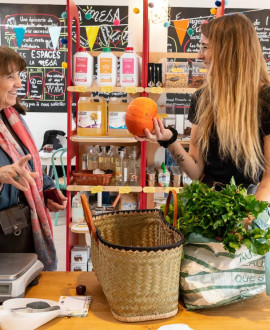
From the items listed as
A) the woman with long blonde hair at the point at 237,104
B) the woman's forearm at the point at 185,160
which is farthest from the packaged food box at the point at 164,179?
the woman with long blonde hair at the point at 237,104

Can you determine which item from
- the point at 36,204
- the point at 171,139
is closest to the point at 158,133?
the point at 171,139

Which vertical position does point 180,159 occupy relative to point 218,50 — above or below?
below

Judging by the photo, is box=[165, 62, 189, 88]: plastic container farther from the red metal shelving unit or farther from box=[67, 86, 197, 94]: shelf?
the red metal shelving unit

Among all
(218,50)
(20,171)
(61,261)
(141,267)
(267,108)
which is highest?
(218,50)

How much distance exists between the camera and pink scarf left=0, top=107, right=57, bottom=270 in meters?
2.36

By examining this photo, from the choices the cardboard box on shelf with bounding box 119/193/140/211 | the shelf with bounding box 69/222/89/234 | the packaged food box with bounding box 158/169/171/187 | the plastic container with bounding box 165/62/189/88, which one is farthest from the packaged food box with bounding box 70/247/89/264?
the plastic container with bounding box 165/62/189/88

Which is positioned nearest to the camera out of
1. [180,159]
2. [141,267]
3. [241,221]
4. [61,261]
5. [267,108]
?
[141,267]

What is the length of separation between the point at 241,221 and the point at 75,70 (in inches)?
108

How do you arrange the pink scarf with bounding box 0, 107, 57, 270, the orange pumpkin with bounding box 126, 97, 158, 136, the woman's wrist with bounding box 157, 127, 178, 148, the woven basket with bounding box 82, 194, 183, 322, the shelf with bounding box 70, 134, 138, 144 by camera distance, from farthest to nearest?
the shelf with bounding box 70, 134, 138, 144
the pink scarf with bounding box 0, 107, 57, 270
the woman's wrist with bounding box 157, 127, 178, 148
the orange pumpkin with bounding box 126, 97, 158, 136
the woven basket with bounding box 82, 194, 183, 322

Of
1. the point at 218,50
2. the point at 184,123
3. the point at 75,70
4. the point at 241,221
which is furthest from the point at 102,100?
the point at 241,221

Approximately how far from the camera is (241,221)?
146cm

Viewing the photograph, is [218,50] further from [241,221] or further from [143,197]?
[143,197]

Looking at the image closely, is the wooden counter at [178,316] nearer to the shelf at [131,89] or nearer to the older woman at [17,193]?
the older woman at [17,193]

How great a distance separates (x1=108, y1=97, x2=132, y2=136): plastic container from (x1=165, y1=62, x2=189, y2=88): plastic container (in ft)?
1.39
